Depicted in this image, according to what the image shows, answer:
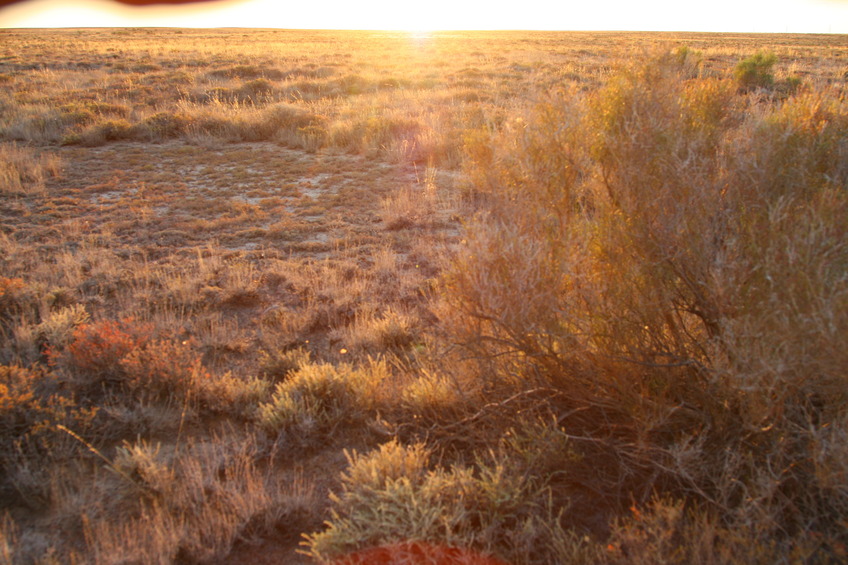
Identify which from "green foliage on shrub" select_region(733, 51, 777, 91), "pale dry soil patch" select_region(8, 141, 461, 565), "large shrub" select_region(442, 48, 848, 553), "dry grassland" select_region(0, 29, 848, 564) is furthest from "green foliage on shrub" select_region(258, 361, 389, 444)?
"green foliage on shrub" select_region(733, 51, 777, 91)

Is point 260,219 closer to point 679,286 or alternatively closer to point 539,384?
point 539,384

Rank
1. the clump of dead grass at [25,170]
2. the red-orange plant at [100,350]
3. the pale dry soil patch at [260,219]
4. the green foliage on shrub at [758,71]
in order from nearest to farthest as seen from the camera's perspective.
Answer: the red-orange plant at [100,350], the pale dry soil patch at [260,219], the clump of dead grass at [25,170], the green foliage on shrub at [758,71]

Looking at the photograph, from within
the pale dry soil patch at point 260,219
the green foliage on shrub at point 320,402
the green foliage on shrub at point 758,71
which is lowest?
the green foliage on shrub at point 320,402

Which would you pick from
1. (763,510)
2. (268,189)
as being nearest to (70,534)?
(763,510)

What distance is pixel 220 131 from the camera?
1184 cm

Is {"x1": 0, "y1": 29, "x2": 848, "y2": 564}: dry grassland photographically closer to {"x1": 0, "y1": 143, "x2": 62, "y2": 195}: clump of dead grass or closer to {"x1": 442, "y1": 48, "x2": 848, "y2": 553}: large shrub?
{"x1": 442, "y1": 48, "x2": 848, "y2": 553}: large shrub

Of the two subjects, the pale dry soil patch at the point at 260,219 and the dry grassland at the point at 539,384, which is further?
the pale dry soil patch at the point at 260,219

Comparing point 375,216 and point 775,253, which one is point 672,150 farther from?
point 375,216

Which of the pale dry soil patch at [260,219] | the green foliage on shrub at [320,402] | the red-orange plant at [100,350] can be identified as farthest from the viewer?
the pale dry soil patch at [260,219]

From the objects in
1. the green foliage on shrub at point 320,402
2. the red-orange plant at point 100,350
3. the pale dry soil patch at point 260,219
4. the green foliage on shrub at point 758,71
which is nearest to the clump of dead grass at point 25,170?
the pale dry soil patch at point 260,219

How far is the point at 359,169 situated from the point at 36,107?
31.0ft

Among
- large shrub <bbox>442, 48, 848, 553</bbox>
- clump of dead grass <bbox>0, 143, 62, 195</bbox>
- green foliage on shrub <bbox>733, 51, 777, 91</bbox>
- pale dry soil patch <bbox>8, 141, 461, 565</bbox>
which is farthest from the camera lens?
green foliage on shrub <bbox>733, 51, 777, 91</bbox>

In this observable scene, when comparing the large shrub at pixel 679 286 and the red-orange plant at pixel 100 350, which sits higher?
the large shrub at pixel 679 286

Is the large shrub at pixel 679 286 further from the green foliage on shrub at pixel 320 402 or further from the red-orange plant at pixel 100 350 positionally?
the red-orange plant at pixel 100 350
